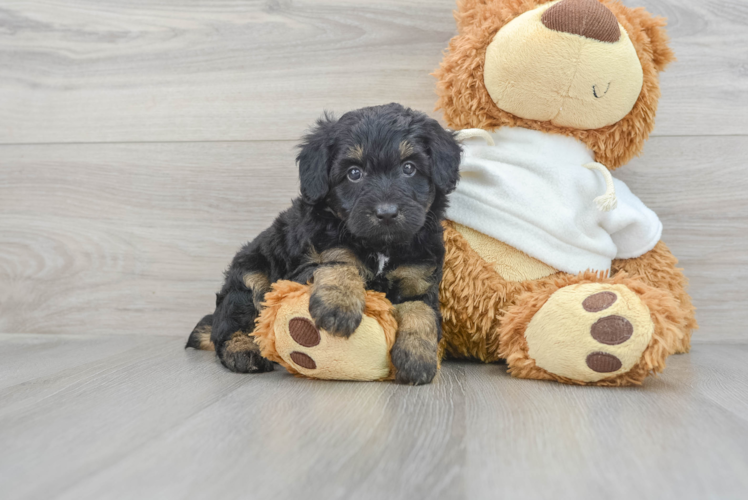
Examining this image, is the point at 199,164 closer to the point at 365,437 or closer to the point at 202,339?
the point at 202,339

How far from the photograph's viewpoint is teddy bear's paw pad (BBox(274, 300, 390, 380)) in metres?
1.60

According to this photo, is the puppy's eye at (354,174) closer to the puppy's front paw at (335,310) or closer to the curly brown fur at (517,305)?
the puppy's front paw at (335,310)

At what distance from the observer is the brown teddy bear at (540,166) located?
6.06 feet

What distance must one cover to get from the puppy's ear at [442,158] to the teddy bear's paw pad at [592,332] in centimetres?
47

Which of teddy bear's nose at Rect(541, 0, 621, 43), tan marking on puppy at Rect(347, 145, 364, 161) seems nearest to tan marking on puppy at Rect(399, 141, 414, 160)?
tan marking on puppy at Rect(347, 145, 364, 161)

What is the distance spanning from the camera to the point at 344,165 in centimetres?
168

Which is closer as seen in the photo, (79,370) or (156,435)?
(156,435)

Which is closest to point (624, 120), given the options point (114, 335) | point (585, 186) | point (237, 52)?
point (585, 186)

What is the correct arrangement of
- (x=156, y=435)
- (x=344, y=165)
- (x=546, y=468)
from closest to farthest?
(x=546, y=468)
(x=156, y=435)
(x=344, y=165)

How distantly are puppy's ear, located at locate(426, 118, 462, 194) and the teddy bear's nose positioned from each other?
0.51 metres

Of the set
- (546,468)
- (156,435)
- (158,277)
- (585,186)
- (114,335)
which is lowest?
(114,335)

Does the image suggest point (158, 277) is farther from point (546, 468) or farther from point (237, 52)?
point (546, 468)

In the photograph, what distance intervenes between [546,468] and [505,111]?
52.9 inches

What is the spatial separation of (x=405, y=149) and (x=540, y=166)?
596 mm
